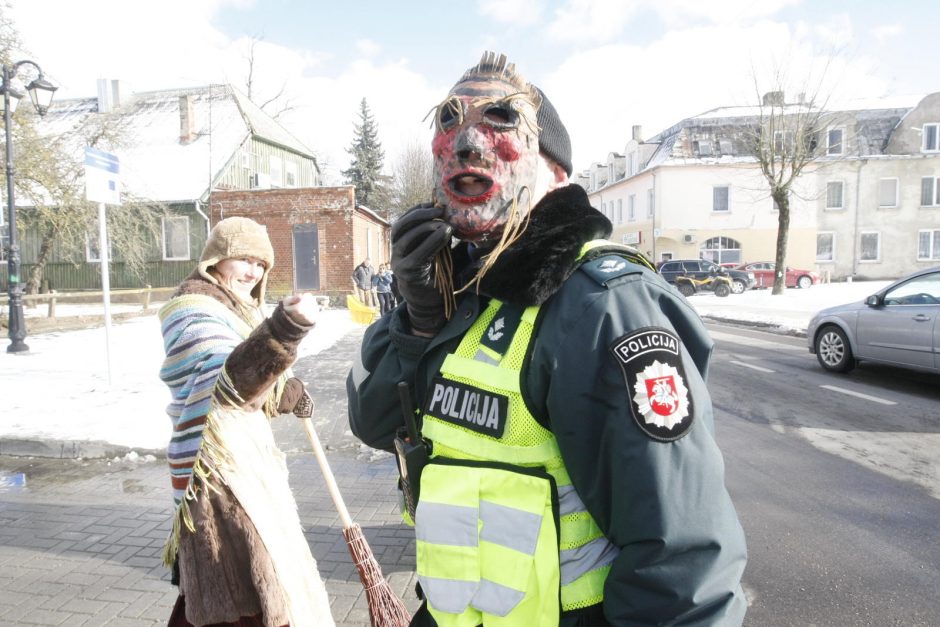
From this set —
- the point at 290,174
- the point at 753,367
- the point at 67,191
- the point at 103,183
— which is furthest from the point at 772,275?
the point at 103,183

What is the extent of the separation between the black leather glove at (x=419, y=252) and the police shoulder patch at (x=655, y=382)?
1.59 feet

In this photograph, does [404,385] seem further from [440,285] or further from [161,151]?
[161,151]

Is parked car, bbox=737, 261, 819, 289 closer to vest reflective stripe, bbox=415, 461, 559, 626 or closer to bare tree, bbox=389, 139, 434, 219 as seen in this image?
bare tree, bbox=389, 139, 434, 219

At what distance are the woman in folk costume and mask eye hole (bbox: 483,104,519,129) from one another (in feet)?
2.85

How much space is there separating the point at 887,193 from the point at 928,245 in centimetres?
377

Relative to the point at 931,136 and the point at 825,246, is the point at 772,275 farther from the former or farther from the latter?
the point at 931,136

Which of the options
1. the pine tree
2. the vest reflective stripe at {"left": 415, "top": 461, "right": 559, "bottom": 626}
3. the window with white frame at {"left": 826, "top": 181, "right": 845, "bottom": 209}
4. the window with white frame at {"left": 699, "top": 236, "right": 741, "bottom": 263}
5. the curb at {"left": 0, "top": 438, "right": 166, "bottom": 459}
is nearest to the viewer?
the vest reflective stripe at {"left": 415, "top": 461, "right": 559, "bottom": 626}

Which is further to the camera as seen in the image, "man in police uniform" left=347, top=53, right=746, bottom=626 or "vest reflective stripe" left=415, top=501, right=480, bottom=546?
"vest reflective stripe" left=415, top=501, right=480, bottom=546

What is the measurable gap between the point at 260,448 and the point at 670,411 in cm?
168

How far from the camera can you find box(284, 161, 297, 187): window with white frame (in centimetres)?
3088

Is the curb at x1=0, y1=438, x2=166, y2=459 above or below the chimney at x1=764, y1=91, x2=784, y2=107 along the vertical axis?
below

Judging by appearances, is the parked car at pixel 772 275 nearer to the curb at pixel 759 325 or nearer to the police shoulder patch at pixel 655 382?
the curb at pixel 759 325

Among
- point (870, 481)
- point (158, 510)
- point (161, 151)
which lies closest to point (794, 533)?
point (870, 481)

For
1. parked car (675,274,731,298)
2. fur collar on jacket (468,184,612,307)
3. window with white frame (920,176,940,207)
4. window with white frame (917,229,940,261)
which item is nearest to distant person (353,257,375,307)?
parked car (675,274,731,298)
